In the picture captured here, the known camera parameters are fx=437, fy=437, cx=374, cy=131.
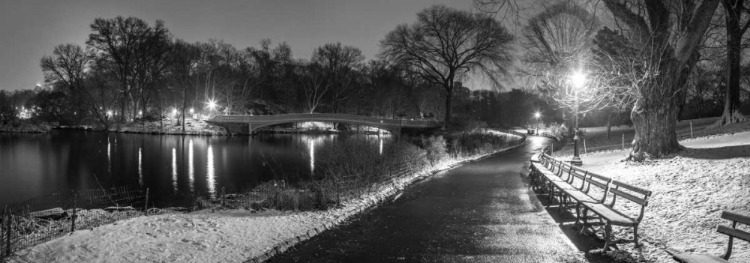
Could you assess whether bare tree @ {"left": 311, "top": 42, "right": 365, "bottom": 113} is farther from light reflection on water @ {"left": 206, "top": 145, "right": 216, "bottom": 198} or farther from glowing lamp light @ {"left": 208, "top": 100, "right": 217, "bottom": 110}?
light reflection on water @ {"left": 206, "top": 145, "right": 216, "bottom": 198}

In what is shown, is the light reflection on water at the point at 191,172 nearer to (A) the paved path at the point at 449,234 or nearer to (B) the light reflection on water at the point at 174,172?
(B) the light reflection on water at the point at 174,172

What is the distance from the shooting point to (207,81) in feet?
215

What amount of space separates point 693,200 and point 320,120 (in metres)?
51.9

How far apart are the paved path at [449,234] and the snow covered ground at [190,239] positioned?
52 cm

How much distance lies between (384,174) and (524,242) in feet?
31.3

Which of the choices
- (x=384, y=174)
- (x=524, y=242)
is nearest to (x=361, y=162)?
(x=384, y=174)

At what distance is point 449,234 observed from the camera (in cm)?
865

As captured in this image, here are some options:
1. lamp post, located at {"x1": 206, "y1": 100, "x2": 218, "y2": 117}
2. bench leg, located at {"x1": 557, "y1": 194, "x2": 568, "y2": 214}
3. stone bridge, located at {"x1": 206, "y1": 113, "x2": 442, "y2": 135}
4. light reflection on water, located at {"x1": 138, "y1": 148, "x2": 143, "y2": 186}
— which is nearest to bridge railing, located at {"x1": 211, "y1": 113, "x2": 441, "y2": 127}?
stone bridge, located at {"x1": 206, "y1": 113, "x2": 442, "y2": 135}

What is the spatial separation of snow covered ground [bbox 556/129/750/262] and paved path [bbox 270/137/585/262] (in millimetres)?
1499

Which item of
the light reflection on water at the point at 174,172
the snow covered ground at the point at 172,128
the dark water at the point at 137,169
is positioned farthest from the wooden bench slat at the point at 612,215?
the snow covered ground at the point at 172,128

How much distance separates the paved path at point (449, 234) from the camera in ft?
24.0

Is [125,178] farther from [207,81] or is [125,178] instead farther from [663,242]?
[207,81]

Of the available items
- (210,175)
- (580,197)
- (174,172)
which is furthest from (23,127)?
(580,197)

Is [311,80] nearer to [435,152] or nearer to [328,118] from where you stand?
[328,118]
